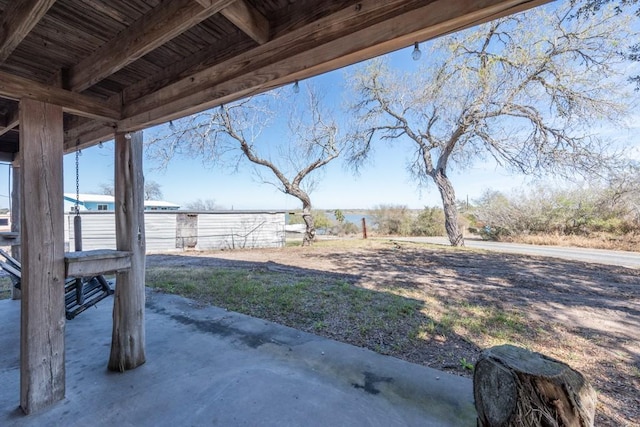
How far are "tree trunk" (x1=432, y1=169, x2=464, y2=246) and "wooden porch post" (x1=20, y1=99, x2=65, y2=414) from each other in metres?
10.7

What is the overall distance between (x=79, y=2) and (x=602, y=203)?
14.8 metres

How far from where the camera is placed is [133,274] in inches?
80.8

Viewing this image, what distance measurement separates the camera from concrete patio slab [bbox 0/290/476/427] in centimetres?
158

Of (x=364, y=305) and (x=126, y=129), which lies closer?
(x=126, y=129)

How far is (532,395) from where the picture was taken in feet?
3.39

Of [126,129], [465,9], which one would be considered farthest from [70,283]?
[465,9]

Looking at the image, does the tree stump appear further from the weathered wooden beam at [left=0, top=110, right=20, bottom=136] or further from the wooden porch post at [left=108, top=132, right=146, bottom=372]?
the weathered wooden beam at [left=0, top=110, right=20, bottom=136]

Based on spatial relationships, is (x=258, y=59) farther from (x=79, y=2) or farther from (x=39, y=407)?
(x=39, y=407)

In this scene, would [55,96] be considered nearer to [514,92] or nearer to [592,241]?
[514,92]

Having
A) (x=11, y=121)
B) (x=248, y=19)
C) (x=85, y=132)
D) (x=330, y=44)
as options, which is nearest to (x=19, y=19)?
(x=248, y=19)

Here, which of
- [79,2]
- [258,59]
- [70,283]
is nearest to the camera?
[79,2]

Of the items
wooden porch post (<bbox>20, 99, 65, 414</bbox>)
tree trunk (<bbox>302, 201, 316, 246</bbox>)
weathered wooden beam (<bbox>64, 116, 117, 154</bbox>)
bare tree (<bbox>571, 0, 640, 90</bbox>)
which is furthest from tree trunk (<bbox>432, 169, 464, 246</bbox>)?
wooden porch post (<bbox>20, 99, 65, 414</bbox>)

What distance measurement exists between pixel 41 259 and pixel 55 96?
1031mm

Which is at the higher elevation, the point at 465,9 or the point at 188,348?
the point at 465,9
